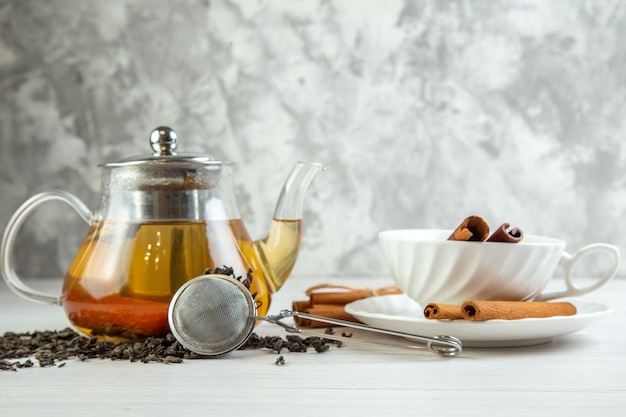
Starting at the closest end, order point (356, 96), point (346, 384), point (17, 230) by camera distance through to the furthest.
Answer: point (346, 384) < point (17, 230) < point (356, 96)

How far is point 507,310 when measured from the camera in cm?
79

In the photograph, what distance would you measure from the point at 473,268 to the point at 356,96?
0.87 metres

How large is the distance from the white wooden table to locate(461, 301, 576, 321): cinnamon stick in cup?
38mm

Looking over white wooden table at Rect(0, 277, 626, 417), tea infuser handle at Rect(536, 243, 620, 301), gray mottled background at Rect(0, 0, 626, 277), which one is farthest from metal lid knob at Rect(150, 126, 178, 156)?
gray mottled background at Rect(0, 0, 626, 277)

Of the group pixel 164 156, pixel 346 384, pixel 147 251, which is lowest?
pixel 346 384

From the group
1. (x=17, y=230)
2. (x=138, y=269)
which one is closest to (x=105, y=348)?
(x=138, y=269)

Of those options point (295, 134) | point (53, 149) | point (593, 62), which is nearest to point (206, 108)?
point (295, 134)

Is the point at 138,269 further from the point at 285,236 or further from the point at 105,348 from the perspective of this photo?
the point at 285,236

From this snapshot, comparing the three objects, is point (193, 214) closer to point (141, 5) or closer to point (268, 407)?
point (268, 407)

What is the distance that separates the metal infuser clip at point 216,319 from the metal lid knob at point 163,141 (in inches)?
6.6

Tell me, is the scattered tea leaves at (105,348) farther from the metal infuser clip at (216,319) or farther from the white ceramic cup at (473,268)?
the white ceramic cup at (473,268)

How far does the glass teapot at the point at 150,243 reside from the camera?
2.65 ft

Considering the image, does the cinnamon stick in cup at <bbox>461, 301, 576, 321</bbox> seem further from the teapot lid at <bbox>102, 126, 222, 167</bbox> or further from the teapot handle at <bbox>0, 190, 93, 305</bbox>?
the teapot handle at <bbox>0, 190, 93, 305</bbox>

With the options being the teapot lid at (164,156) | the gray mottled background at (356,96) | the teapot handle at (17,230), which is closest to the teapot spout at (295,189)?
the teapot lid at (164,156)
